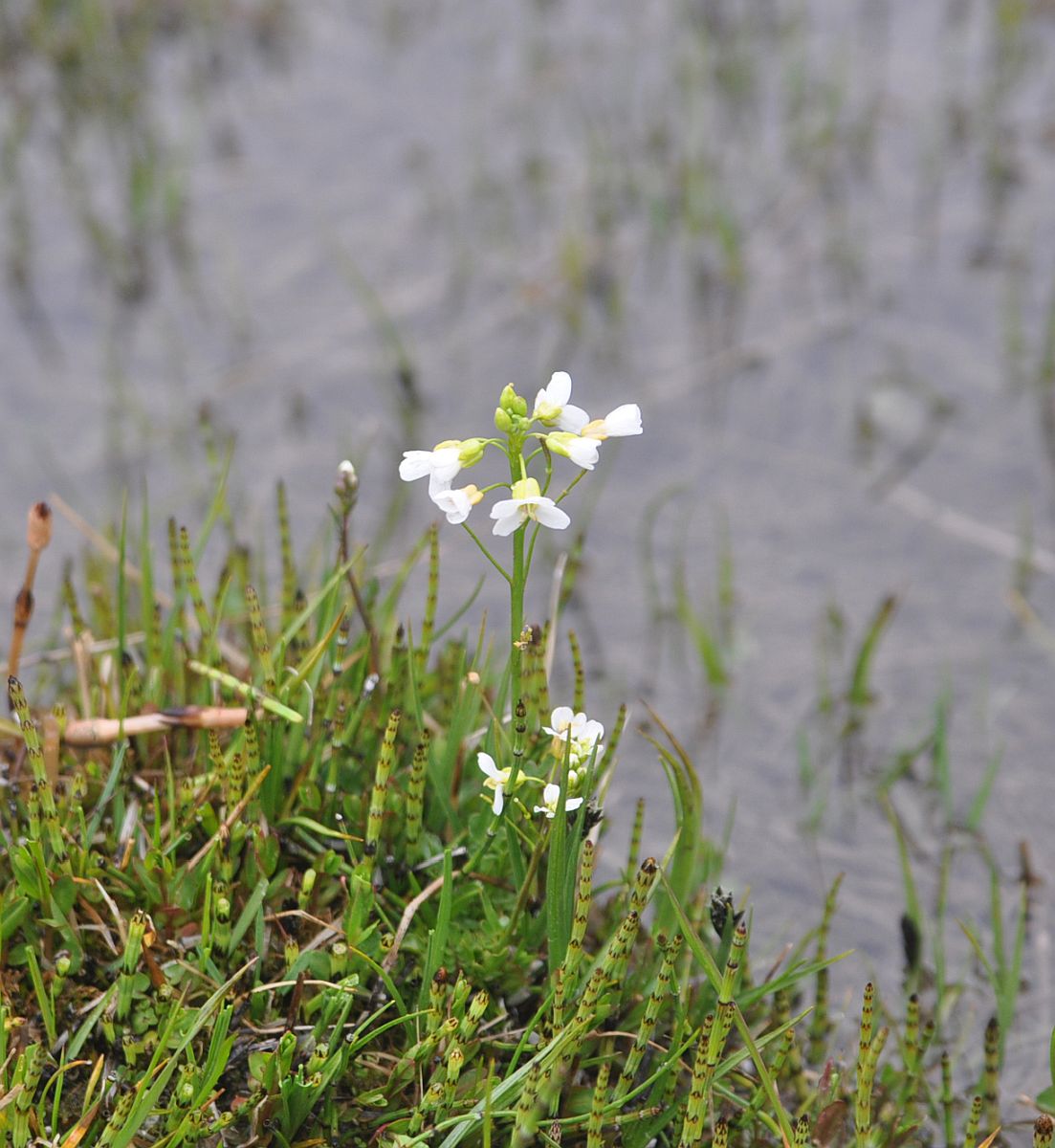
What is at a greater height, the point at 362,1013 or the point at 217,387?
the point at 217,387

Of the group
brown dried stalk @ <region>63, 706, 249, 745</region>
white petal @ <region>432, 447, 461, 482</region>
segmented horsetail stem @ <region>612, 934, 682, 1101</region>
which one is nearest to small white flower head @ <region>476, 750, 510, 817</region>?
segmented horsetail stem @ <region>612, 934, 682, 1101</region>

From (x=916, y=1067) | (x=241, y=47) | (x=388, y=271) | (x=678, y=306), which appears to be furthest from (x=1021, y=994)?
(x=241, y=47)

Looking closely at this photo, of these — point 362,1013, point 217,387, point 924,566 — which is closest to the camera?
point 362,1013

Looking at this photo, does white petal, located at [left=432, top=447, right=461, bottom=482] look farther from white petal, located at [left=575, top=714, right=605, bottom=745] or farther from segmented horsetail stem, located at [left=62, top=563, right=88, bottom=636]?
segmented horsetail stem, located at [left=62, top=563, right=88, bottom=636]

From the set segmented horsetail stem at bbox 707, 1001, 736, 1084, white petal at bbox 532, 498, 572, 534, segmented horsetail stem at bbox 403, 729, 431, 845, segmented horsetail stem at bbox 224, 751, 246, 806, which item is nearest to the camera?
white petal at bbox 532, 498, 572, 534

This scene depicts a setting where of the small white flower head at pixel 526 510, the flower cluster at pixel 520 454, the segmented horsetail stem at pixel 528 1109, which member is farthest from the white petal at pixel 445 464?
the segmented horsetail stem at pixel 528 1109

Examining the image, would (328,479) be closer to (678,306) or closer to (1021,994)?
(678,306)

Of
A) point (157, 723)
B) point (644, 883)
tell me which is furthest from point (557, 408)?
point (157, 723)
